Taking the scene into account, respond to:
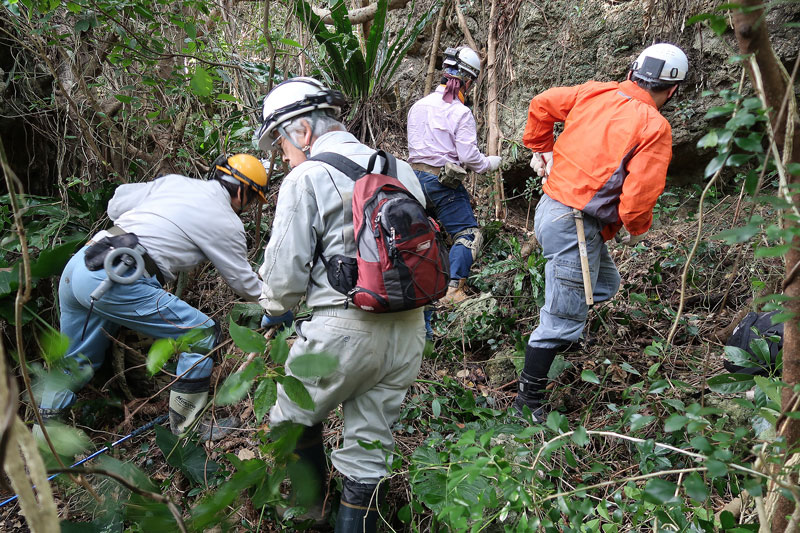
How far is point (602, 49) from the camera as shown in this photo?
18.4 ft

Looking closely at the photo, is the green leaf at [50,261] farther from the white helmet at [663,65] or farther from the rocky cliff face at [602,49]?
the rocky cliff face at [602,49]

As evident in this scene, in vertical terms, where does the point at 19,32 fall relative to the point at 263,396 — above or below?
above

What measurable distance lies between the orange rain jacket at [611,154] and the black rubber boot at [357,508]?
5.97ft

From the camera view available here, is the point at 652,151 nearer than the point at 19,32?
Yes

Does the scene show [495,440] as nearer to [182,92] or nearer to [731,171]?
[182,92]

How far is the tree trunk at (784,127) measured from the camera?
45.6 inches

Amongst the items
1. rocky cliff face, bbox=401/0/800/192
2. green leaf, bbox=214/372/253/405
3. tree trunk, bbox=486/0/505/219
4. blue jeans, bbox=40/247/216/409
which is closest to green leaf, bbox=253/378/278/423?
green leaf, bbox=214/372/253/405

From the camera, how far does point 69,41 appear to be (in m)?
4.35

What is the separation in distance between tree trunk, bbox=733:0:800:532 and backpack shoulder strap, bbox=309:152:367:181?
1388mm

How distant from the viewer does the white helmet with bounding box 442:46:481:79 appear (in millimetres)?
4598

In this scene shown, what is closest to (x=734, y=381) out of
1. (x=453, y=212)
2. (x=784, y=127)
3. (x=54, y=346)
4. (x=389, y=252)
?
(x=784, y=127)

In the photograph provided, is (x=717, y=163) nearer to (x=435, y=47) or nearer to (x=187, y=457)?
(x=187, y=457)

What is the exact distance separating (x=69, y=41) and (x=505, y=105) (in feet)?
13.7

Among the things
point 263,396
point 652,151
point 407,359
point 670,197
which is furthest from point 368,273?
point 670,197
